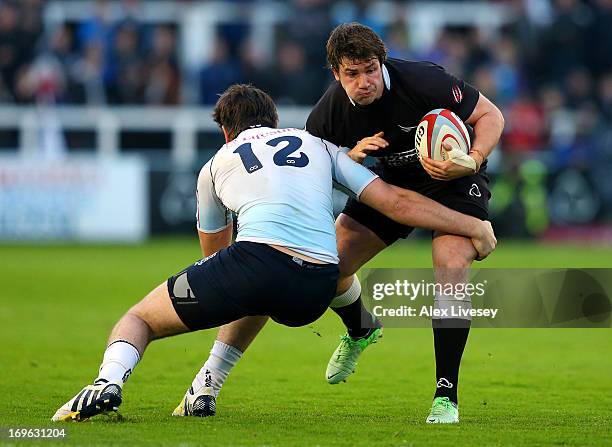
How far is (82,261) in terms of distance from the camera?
17938 millimetres

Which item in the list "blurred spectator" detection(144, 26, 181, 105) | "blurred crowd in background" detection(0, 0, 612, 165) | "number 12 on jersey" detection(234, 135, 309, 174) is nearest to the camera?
"number 12 on jersey" detection(234, 135, 309, 174)

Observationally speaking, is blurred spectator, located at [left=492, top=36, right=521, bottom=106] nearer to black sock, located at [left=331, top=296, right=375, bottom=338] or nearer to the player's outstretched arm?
black sock, located at [left=331, top=296, right=375, bottom=338]

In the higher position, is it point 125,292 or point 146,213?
point 125,292

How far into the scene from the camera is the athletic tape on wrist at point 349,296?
8.04 meters

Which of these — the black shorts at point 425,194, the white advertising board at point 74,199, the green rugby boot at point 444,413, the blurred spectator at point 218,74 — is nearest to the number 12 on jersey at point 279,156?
the black shorts at point 425,194

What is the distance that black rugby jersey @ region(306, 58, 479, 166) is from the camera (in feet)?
24.3

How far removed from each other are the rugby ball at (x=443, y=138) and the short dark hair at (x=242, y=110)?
85 centimetres

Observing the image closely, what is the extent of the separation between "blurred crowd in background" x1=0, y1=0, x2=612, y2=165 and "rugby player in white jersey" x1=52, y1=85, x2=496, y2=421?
14.7 m

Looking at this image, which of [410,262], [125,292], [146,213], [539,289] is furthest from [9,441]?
[146,213]

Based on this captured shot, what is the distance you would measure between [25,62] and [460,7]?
9.15 m

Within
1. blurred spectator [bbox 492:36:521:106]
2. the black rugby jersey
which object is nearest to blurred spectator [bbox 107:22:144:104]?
blurred spectator [bbox 492:36:521:106]

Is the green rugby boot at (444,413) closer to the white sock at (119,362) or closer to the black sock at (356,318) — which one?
the black sock at (356,318)

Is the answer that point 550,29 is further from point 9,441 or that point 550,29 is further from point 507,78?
point 9,441

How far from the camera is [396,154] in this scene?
764 centimetres
